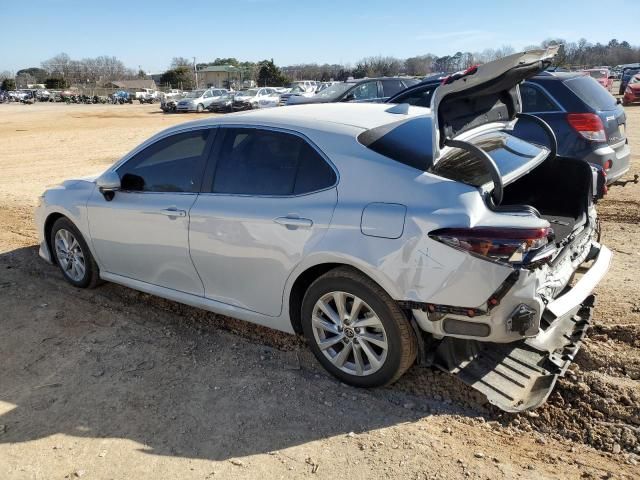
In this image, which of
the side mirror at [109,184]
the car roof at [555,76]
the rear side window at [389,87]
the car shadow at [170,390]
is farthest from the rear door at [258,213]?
the rear side window at [389,87]

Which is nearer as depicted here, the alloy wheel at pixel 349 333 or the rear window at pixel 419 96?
the alloy wheel at pixel 349 333

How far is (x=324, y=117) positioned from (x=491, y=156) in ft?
3.75

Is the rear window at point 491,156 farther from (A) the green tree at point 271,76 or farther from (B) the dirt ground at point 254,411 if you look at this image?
(A) the green tree at point 271,76

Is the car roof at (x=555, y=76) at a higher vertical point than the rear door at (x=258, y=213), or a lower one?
higher

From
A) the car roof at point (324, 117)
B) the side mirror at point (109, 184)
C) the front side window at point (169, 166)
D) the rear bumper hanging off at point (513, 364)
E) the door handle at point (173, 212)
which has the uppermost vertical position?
the car roof at point (324, 117)

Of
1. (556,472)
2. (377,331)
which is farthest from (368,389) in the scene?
(556,472)

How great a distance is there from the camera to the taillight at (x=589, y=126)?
21.5 ft

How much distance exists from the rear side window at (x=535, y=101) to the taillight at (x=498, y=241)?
4674 millimetres

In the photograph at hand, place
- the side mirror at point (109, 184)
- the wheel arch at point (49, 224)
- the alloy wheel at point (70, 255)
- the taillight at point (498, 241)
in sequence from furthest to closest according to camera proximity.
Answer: the wheel arch at point (49, 224) < the alloy wheel at point (70, 255) < the side mirror at point (109, 184) < the taillight at point (498, 241)

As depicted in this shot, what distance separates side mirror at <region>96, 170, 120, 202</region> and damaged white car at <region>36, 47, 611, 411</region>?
2 cm

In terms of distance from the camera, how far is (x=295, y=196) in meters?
3.50

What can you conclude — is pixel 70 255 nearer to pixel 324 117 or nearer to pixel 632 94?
pixel 324 117

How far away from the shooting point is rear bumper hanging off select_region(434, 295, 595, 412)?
318 centimetres

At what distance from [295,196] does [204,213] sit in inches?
30.1
